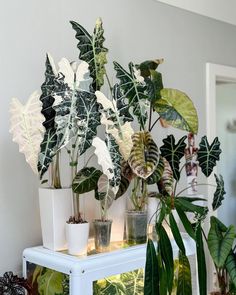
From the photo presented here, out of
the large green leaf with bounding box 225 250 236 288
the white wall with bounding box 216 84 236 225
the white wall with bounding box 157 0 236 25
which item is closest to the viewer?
the large green leaf with bounding box 225 250 236 288

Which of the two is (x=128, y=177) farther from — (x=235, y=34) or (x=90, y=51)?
(x=235, y=34)

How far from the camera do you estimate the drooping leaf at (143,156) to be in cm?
162

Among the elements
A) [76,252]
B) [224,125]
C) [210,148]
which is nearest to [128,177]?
[76,252]

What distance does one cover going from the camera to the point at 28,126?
5.02 feet

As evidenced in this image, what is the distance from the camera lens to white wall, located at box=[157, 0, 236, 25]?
2570 mm

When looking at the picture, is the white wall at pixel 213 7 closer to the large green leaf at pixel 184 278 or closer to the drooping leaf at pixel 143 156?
the drooping leaf at pixel 143 156

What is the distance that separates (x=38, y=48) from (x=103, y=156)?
672 millimetres

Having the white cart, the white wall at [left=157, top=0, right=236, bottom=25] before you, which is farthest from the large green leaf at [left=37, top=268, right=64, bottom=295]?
the white wall at [left=157, top=0, right=236, bottom=25]

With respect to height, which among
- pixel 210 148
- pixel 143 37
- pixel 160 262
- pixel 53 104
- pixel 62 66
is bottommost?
pixel 160 262

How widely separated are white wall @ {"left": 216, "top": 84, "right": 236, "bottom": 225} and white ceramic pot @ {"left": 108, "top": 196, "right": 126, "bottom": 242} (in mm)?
1481

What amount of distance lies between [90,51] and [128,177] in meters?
0.54

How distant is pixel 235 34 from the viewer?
296cm

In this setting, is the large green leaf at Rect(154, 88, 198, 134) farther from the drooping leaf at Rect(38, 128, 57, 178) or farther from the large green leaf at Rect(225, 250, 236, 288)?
the large green leaf at Rect(225, 250, 236, 288)

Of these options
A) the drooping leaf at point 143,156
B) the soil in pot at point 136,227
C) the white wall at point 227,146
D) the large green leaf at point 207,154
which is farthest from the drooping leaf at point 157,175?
the white wall at point 227,146
